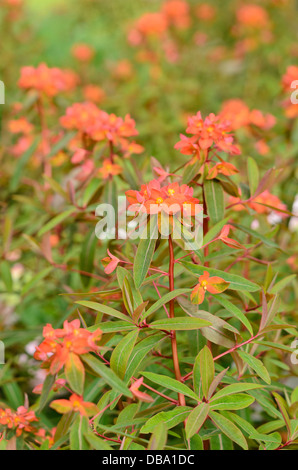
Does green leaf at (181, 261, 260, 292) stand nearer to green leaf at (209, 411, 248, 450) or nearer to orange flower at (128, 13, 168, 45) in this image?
green leaf at (209, 411, 248, 450)

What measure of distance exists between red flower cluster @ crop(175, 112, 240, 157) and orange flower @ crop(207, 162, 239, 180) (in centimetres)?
2

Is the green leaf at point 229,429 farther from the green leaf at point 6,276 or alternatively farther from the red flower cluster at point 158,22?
the red flower cluster at point 158,22

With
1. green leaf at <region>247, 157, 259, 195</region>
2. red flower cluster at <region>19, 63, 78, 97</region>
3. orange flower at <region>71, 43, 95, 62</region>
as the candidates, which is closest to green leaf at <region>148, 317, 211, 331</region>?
green leaf at <region>247, 157, 259, 195</region>

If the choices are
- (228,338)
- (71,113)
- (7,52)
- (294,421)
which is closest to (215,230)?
(228,338)

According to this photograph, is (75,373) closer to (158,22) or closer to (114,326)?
(114,326)

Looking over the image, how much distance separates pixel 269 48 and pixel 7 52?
1.51 meters

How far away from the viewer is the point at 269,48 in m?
2.96

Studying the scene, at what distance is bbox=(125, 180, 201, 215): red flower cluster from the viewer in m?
0.65

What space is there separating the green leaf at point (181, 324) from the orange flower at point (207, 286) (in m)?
0.03

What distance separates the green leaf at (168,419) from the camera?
0.65 metres

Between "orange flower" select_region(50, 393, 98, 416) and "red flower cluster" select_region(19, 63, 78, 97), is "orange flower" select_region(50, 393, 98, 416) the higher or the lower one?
the lower one

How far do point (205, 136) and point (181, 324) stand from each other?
1.03ft
